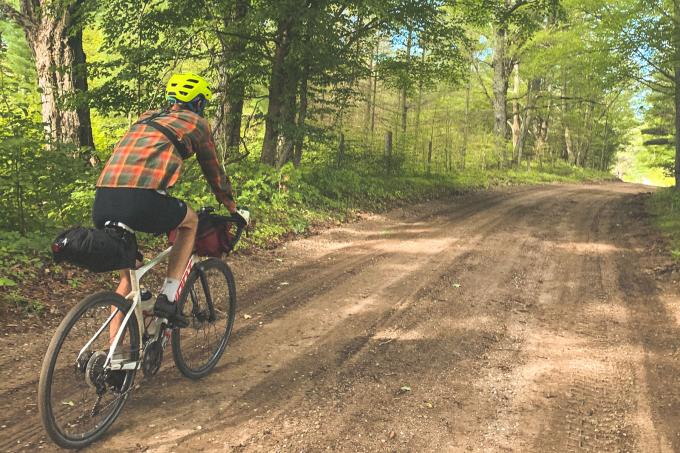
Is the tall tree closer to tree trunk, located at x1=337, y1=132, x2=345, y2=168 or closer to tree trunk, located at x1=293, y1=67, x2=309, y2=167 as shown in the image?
tree trunk, located at x1=293, y1=67, x2=309, y2=167

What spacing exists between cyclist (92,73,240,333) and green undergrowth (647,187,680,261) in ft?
26.4

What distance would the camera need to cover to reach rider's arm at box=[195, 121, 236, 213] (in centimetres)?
327

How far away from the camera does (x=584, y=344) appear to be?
191 inches

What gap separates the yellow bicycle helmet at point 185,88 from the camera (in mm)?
3238

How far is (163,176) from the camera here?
9.80 ft

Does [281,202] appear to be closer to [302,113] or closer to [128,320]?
[302,113]

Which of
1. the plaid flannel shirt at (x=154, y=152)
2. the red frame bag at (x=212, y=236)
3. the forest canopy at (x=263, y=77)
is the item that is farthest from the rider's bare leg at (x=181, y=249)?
the forest canopy at (x=263, y=77)

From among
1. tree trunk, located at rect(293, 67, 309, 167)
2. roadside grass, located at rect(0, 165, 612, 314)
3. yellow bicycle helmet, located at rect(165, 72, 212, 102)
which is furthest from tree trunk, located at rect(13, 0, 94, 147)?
yellow bicycle helmet, located at rect(165, 72, 212, 102)

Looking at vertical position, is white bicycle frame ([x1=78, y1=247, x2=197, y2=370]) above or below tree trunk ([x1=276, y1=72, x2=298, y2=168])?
below

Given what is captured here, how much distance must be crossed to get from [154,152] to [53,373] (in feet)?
4.42

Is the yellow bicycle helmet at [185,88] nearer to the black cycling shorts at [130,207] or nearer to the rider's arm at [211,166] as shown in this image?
the rider's arm at [211,166]

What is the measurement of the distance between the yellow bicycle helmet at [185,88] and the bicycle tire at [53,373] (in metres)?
1.33

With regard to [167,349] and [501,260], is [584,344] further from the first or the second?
[167,349]

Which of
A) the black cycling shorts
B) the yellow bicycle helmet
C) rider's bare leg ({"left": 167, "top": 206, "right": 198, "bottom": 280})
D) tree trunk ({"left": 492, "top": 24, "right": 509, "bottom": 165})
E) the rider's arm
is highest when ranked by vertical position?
tree trunk ({"left": 492, "top": 24, "right": 509, "bottom": 165})
